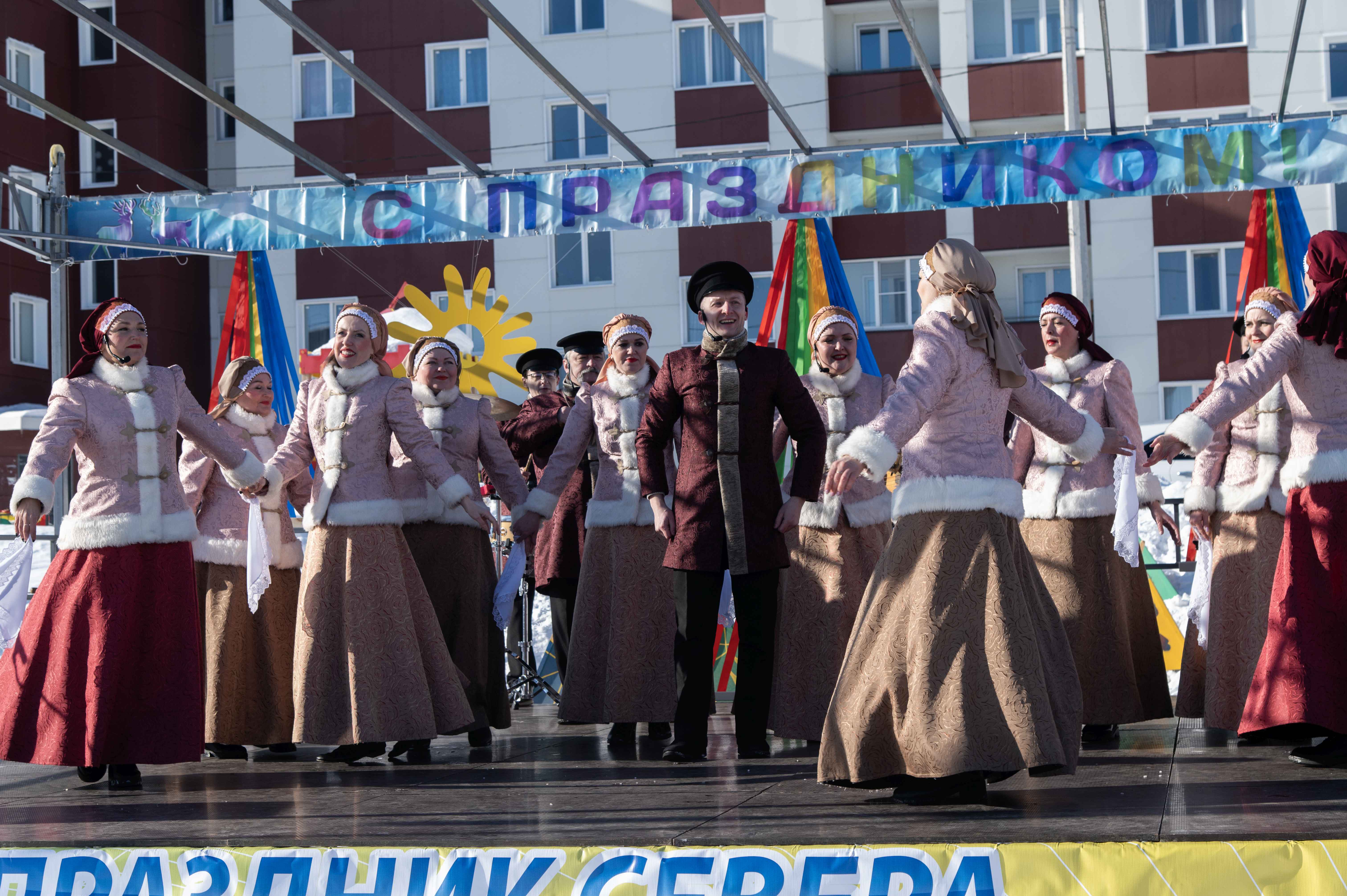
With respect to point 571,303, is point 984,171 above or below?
below

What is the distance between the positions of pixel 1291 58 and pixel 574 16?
1771 cm

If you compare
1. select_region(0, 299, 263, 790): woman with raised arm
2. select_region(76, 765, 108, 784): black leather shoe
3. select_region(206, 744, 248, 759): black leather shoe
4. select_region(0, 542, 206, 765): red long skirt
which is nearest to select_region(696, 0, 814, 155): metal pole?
select_region(0, 299, 263, 790): woman with raised arm

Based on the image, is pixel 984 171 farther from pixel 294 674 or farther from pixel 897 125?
pixel 897 125

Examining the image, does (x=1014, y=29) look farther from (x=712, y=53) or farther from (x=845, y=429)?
(x=845, y=429)

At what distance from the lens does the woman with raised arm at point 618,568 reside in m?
6.60

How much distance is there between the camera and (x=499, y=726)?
6.92 metres

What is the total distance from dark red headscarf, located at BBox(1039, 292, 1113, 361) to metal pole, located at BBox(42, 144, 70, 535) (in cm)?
634

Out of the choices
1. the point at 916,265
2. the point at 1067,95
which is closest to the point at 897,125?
the point at 916,265

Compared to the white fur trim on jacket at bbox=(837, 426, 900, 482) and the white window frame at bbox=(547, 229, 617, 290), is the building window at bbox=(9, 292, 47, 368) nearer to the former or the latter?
the white window frame at bbox=(547, 229, 617, 290)

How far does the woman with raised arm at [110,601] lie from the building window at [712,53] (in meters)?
18.6

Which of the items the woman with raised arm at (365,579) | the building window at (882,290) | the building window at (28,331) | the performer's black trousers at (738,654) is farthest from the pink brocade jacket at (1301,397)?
the building window at (28,331)

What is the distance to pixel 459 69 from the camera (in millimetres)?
24875

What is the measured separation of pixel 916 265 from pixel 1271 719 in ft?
62.3

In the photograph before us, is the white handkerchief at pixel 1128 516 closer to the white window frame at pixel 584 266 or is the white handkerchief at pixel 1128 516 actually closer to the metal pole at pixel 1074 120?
the metal pole at pixel 1074 120
